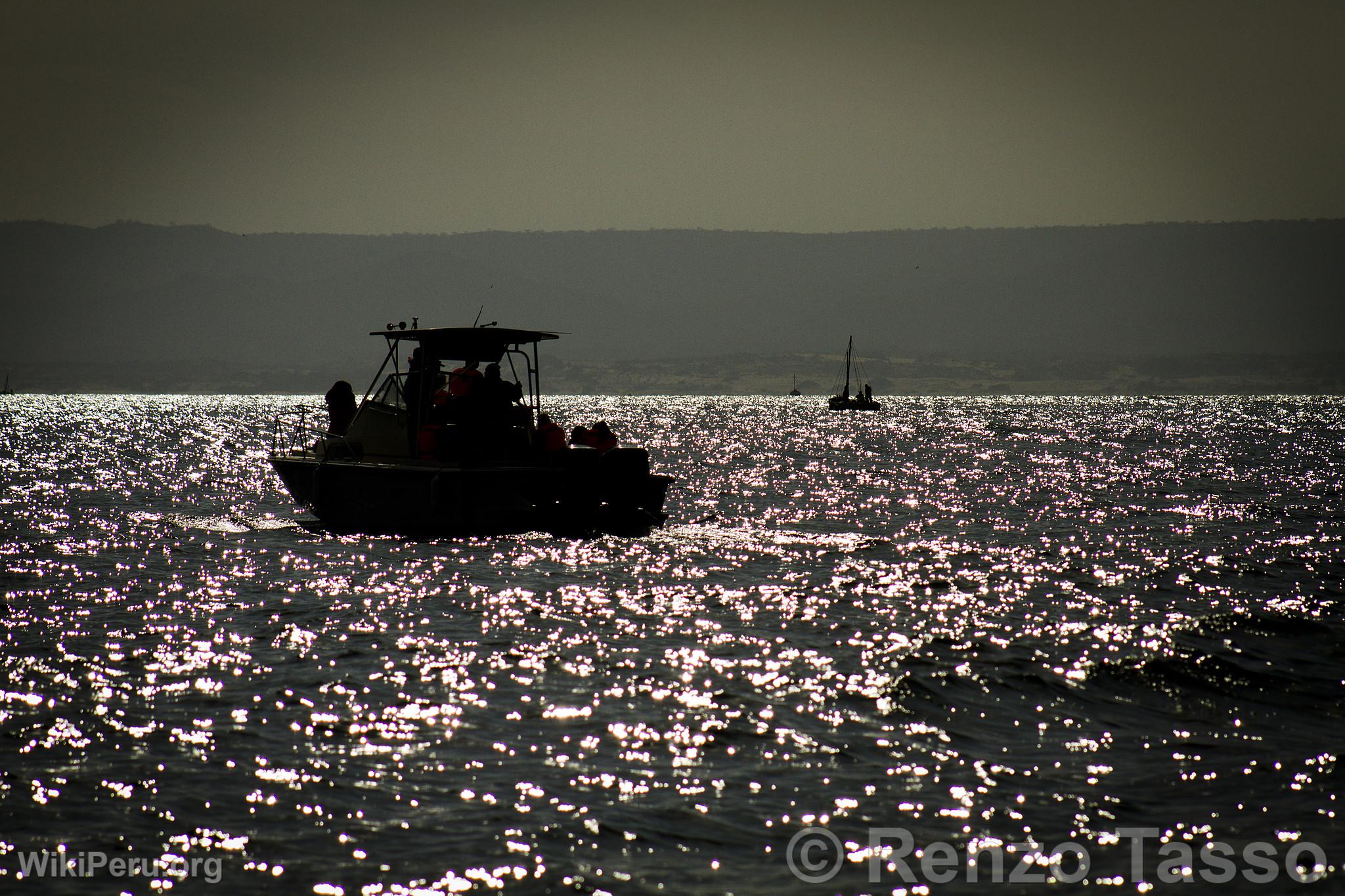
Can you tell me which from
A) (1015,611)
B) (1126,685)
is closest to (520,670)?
(1126,685)

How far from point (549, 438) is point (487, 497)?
2439 millimetres

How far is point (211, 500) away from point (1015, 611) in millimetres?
28873

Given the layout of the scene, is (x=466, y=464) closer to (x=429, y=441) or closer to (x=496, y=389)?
(x=429, y=441)

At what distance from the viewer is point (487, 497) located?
2681cm

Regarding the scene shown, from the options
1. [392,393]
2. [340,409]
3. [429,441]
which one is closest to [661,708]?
[429,441]

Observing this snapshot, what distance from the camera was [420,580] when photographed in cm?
2131

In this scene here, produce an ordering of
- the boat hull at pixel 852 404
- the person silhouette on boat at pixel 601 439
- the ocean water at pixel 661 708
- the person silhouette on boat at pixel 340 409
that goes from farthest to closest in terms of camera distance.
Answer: the boat hull at pixel 852 404 → the person silhouette on boat at pixel 340 409 → the person silhouette on boat at pixel 601 439 → the ocean water at pixel 661 708
